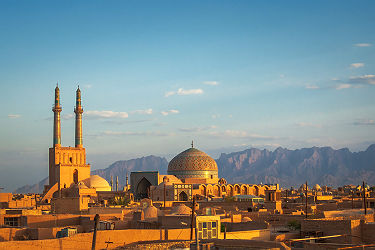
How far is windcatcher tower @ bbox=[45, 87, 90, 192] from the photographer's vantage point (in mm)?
59094

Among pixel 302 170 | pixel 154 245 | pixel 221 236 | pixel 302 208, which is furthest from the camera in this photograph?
pixel 302 170

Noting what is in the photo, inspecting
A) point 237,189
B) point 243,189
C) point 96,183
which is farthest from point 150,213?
point 243,189

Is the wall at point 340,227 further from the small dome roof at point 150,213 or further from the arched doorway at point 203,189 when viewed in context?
the arched doorway at point 203,189

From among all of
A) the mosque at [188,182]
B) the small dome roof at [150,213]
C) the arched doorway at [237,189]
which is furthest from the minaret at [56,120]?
Answer: the small dome roof at [150,213]

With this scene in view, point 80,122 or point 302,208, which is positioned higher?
point 80,122

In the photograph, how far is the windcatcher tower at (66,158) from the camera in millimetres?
59094

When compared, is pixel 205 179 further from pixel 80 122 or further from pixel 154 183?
pixel 80 122

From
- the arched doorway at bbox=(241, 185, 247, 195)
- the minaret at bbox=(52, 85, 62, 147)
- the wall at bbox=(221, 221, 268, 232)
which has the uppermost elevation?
the minaret at bbox=(52, 85, 62, 147)

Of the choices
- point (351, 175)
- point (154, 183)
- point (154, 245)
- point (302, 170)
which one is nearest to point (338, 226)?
point (154, 245)

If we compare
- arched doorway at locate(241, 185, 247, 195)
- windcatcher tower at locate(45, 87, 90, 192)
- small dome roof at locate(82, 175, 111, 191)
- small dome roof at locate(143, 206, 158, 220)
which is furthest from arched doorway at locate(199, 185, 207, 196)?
small dome roof at locate(143, 206, 158, 220)

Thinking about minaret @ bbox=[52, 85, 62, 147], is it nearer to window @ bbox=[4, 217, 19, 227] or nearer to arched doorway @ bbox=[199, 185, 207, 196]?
arched doorway @ bbox=[199, 185, 207, 196]

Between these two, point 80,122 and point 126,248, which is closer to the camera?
point 126,248

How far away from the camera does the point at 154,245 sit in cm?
1120

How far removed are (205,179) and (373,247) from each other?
4715 centimetres
